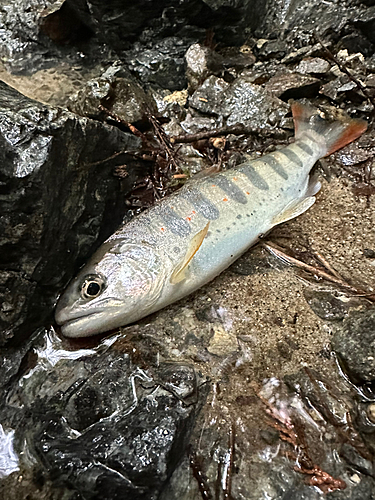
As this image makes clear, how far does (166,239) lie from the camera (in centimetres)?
334

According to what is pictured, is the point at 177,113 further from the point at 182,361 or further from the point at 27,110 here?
the point at 182,361

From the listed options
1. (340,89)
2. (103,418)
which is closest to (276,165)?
(340,89)

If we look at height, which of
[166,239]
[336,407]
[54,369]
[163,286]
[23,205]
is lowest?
[54,369]

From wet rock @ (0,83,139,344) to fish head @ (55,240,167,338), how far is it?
0.20m

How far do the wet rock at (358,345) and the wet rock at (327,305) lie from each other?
12 cm

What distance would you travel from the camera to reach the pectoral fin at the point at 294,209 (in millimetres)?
3714

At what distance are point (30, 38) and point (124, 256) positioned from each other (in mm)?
3511

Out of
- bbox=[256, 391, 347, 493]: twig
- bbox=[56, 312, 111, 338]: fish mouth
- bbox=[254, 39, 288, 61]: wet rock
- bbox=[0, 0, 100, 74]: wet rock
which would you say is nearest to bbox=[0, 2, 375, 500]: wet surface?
bbox=[256, 391, 347, 493]: twig

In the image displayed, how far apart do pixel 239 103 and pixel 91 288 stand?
297 centimetres

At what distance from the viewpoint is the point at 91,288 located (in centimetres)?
304

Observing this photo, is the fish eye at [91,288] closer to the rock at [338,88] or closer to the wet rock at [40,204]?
the wet rock at [40,204]

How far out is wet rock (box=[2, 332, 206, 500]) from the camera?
2320 mm

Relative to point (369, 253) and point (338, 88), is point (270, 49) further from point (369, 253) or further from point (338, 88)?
point (369, 253)

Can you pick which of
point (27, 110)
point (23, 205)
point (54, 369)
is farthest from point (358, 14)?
point (54, 369)
